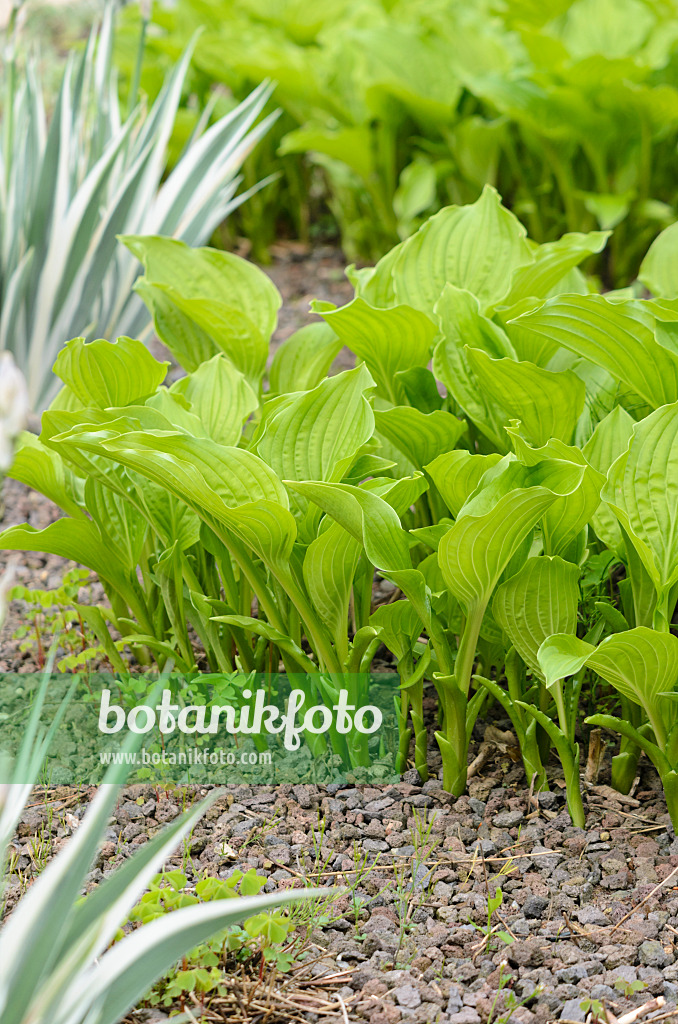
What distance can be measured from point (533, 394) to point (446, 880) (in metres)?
0.74

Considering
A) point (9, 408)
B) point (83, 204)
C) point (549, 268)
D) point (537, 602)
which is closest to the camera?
point (9, 408)

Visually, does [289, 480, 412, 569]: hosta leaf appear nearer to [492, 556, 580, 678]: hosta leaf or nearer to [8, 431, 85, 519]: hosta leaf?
[492, 556, 580, 678]: hosta leaf

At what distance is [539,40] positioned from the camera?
122 inches

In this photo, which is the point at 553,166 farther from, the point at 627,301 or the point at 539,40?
the point at 627,301

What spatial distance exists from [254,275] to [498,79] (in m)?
1.59

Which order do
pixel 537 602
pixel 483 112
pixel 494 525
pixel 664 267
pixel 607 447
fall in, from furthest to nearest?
pixel 483 112
pixel 664 267
pixel 607 447
pixel 537 602
pixel 494 525

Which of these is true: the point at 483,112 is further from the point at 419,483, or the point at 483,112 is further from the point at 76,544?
the point at 76,544

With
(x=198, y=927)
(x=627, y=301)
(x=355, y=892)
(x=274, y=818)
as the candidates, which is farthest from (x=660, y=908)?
(x=627, y=301)

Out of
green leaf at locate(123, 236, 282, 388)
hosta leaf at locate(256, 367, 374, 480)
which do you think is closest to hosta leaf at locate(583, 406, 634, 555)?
hosta leaf at locate(256, 367, 374, 480)

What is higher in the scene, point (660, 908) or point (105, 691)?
point (105, 691)

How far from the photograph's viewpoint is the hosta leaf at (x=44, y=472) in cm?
153

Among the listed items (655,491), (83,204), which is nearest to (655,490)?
(655,491)

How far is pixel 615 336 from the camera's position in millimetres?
1446

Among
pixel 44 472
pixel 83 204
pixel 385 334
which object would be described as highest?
pixel 83 204
